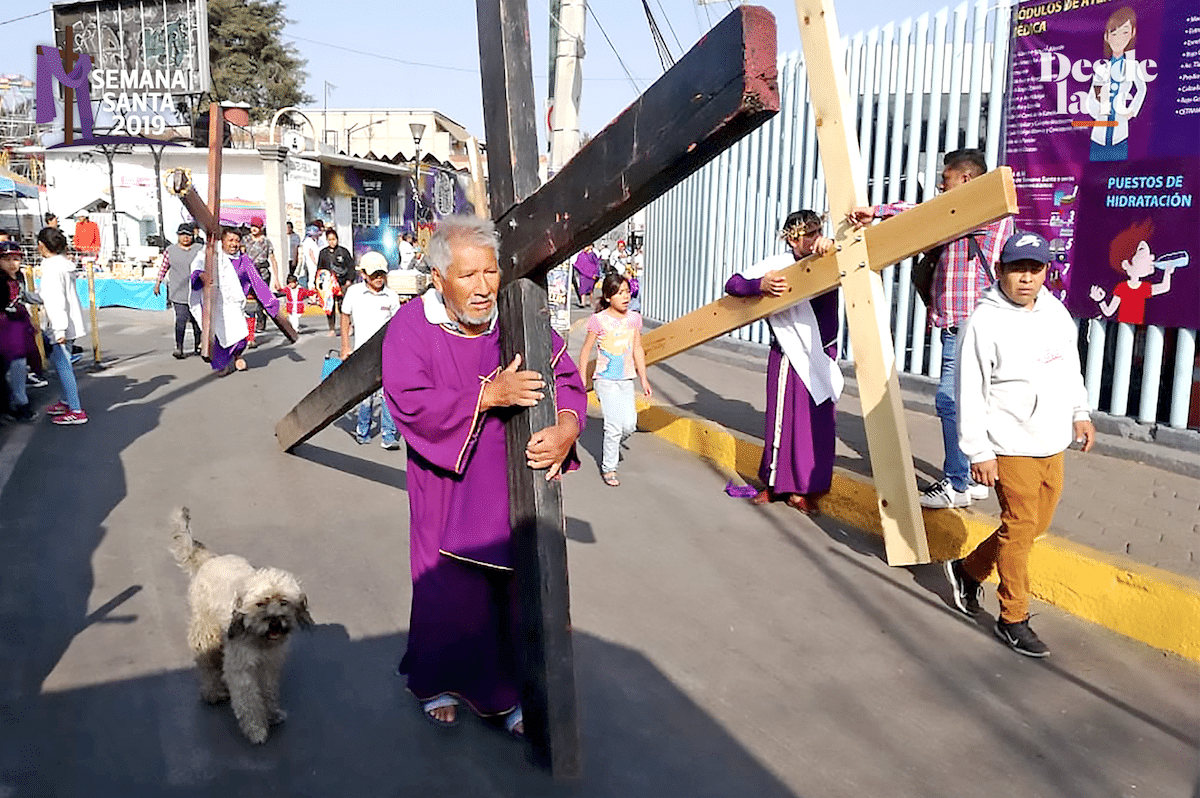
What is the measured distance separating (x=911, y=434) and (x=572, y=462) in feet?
15.1

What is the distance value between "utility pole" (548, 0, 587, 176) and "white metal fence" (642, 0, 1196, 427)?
1.94 meters

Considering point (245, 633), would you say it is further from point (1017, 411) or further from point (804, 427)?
point (804, 427)

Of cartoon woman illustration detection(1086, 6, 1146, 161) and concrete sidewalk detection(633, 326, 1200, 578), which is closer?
concrete sidewalk detection(633, 326, 1200, 578)

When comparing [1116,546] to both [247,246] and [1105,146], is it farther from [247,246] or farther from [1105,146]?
[247,246]

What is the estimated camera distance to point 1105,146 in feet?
21.3

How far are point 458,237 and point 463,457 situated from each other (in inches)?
27.9

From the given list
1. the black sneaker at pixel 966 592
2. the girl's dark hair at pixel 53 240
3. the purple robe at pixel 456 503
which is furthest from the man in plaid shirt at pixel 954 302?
the girl's dark hair at pixel 53 240

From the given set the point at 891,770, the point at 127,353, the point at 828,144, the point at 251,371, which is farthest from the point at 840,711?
the point at 127,353

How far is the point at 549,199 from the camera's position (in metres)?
2.48

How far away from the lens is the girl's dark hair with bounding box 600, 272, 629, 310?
6824 mm

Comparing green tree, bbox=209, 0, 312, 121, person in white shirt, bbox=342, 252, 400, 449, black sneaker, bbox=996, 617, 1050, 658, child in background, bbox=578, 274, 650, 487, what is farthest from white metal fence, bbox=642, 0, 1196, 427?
green tree, bbox=209, 0, 312, 121

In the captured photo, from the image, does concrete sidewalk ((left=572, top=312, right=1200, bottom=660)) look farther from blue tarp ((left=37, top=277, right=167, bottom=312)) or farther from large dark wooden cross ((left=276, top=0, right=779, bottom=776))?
blue tarp ((left=37, top=277, right=167, bottom=312))

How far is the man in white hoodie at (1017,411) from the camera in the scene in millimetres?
3881

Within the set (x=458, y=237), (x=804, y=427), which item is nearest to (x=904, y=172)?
(x=804, y=427)
